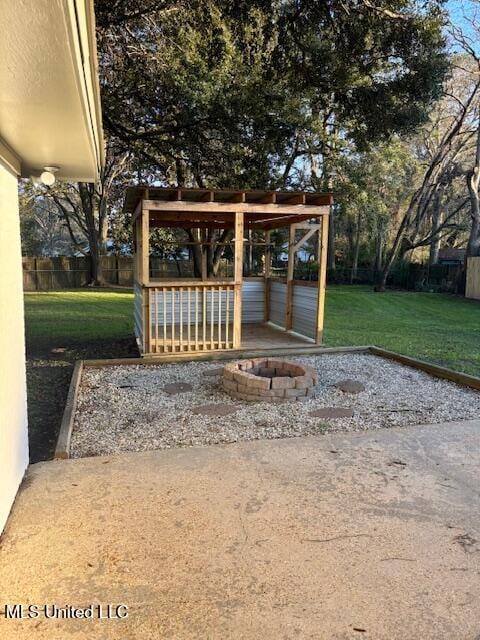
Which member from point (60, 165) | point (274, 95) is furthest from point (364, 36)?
A: point (60, 165)

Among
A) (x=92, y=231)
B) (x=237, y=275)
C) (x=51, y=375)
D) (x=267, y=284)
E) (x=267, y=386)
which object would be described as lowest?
(x=51, y=375)

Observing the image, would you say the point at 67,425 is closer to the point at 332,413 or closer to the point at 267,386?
the point at 267,386

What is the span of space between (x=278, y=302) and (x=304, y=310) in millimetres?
1323

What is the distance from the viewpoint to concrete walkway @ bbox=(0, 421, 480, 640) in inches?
71.4

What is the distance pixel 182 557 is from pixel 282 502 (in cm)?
76

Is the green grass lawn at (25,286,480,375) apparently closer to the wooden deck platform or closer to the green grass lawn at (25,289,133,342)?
the green grass lawn at (25,289,133,342)

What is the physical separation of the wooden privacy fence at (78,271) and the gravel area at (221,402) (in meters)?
15.7

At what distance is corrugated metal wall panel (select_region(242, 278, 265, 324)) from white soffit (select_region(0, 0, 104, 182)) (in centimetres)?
744

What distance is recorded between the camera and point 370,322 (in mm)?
11898

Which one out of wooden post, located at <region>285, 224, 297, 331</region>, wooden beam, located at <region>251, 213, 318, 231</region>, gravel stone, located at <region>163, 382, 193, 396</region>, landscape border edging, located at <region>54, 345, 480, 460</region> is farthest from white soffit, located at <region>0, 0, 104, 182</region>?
wooden post, located at <region>285, 224, 297, 331</region>

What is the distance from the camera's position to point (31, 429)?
4.28m

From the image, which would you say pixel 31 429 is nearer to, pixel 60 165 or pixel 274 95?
pixel 60 165

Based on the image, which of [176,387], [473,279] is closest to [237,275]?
[176,387]

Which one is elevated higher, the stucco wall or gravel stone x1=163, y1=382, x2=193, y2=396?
the stucco wall
